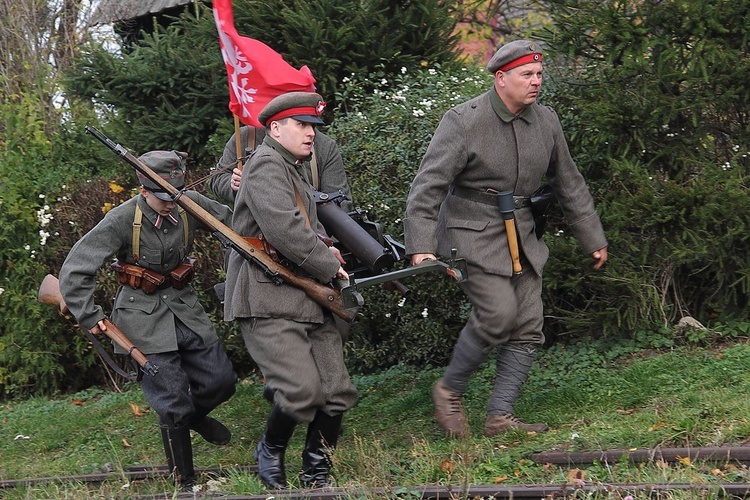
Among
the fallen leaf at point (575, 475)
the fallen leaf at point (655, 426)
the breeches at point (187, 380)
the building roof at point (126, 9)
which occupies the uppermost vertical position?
the building roof at point (126, 9)

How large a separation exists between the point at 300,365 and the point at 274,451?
609mm

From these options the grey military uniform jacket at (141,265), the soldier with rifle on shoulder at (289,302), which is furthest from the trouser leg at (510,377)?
the grey military uniform jacket at (141,265)

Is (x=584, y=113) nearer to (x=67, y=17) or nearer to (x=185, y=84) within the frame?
(x=185, y=84)

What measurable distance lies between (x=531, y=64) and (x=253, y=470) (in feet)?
9.53

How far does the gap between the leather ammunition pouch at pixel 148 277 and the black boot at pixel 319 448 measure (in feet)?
4.27

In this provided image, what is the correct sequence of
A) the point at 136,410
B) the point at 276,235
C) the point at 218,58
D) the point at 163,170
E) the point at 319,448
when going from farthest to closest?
the point at 218,58 < the point at 136,410 < the point at 163,170 < the point at 319,448 < the point at 276,235

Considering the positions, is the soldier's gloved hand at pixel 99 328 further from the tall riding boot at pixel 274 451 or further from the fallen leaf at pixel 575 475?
the fallen leaf at pixel 575 475

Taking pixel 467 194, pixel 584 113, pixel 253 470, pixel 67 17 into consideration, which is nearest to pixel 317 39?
pixel 584 113

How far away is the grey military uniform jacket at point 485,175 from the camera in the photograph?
19.7 feet

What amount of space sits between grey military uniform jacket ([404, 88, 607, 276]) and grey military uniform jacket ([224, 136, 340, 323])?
0.65 metres

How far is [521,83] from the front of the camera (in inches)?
234

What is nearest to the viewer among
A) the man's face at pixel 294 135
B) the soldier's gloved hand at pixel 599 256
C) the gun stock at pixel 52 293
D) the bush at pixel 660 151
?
the man's face at pixel 294 135

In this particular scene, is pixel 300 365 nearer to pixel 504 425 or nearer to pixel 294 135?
pixel 294 135

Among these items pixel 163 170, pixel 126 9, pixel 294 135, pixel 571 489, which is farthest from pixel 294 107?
pixel 126 9
